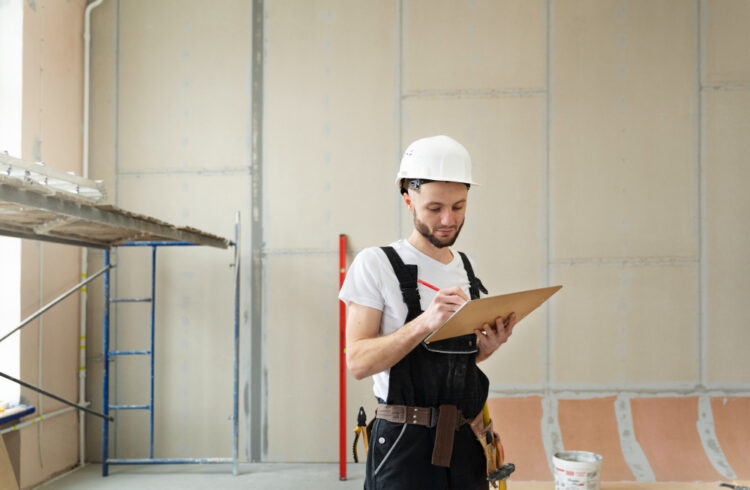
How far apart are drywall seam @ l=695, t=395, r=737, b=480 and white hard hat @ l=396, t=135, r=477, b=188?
361cm

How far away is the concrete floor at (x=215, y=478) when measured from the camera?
397 cm

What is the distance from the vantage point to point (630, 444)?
4.26m

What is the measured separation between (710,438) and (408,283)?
3722mm

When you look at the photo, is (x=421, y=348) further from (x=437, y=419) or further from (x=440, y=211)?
(x=440, y=211)

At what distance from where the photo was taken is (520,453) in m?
4.25

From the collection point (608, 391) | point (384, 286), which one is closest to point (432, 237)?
point (384, 286)

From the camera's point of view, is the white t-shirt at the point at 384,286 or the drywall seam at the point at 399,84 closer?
the white t-shirt at the point at 384,286

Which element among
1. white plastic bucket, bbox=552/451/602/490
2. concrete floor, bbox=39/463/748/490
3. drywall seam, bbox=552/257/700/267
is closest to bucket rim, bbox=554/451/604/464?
white plastic bucket, bbox=552/451/602/490

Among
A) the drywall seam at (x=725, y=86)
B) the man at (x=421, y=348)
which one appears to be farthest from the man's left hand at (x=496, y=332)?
the drywall seam at (x=725, y=86)

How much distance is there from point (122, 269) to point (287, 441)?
1874 mm

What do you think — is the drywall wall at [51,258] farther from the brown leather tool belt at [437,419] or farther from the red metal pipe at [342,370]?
the brown leather tool belt at [437,419]

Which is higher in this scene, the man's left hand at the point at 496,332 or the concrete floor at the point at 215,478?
the man's left hand at the point at 496,332

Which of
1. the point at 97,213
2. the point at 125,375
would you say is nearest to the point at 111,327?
the point at 125,375

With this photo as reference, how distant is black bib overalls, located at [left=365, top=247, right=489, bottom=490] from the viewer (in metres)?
1.57
